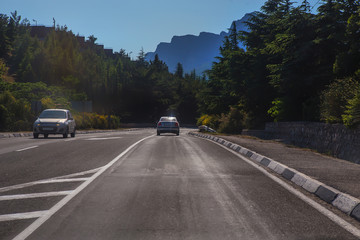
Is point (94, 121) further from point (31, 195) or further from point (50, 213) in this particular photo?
point (50, 213)

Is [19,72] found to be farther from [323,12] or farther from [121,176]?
[121,176]

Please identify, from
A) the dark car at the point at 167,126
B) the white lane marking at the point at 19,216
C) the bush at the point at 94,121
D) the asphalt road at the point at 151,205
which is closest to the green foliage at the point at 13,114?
the bush at the point at 94,121

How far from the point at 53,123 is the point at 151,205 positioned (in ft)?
60.9

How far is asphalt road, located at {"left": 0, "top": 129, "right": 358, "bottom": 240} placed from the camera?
4707 mm

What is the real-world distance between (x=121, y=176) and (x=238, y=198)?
10.6 feet

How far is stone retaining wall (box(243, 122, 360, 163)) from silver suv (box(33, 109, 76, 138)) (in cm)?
1262

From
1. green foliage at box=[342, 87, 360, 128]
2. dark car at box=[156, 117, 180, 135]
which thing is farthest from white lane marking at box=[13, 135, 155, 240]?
dark car at box=[156, 117, 180, 135]

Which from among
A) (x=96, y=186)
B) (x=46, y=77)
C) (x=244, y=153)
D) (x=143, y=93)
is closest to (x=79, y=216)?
(x=96, y=186)

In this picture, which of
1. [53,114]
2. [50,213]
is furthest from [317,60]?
[50,213]

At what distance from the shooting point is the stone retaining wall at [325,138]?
12.8 m

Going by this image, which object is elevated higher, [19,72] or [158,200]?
[19,72]

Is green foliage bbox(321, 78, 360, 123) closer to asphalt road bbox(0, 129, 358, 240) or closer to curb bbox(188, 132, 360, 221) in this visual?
curb bbox(188, 132, 360, 221)

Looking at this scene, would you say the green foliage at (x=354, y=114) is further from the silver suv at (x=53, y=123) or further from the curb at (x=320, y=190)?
the silver suv at (x=53, y=123)

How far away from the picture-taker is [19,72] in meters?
81.8
